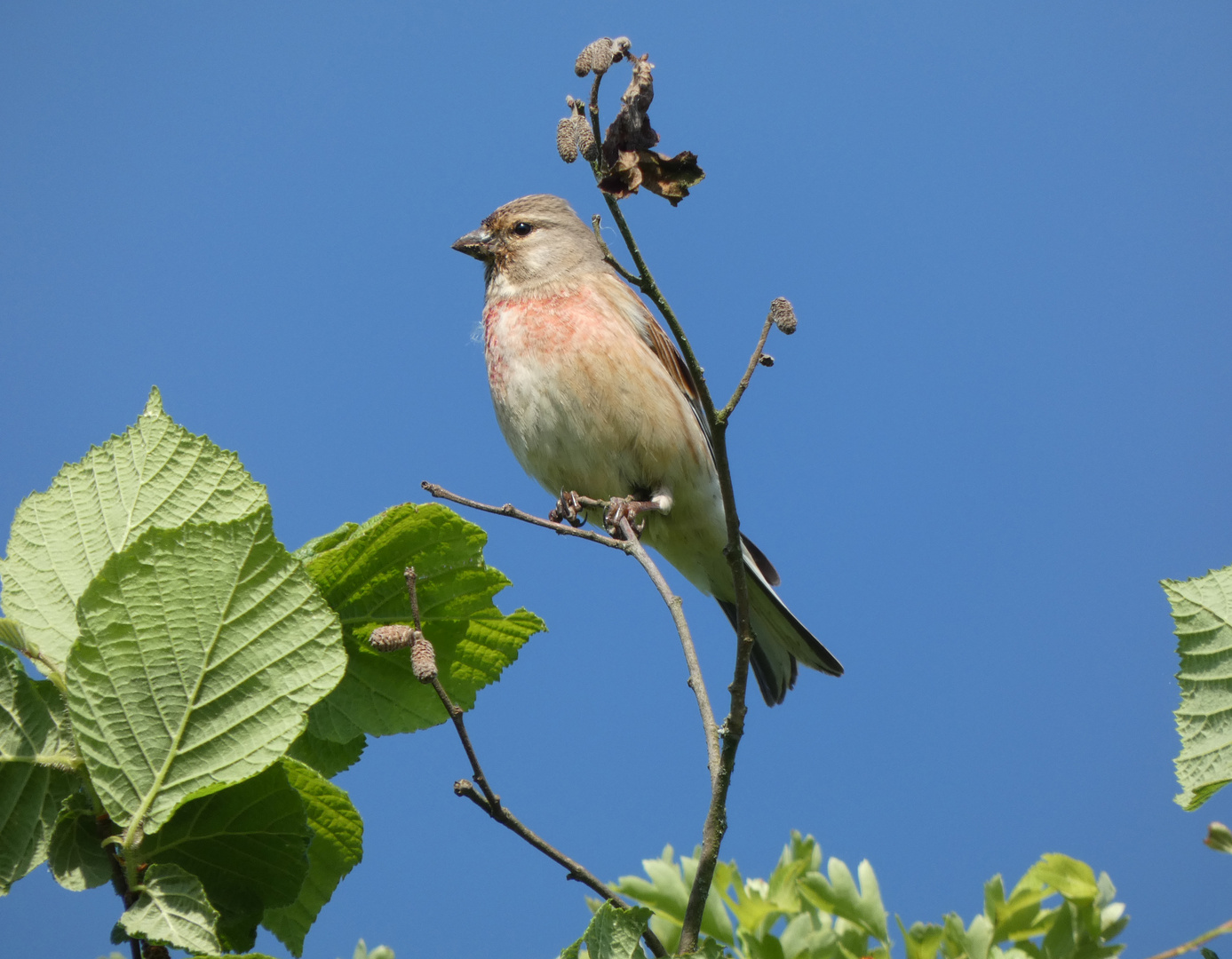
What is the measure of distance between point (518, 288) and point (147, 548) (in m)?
3.58

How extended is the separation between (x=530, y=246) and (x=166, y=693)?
12.8ft

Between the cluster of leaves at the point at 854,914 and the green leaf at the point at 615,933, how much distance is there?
81 centimetres

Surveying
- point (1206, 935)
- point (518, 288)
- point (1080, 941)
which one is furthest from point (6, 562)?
point (518, 288)

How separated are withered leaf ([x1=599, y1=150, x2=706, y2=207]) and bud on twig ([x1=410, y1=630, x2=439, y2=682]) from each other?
72cm

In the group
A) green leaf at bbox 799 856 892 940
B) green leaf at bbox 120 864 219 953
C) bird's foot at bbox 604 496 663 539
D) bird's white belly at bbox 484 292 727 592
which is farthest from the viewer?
bird's white belly at bbox 484 292 727 592

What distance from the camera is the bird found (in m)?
4.18

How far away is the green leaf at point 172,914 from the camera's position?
118 centimetres

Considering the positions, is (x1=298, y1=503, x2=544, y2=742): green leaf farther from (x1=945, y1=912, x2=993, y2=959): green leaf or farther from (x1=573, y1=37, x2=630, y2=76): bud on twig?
(x1=945, y1=912, x2=993, y2=959): green leaf

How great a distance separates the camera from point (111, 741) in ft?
4.07

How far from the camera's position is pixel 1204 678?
155cm

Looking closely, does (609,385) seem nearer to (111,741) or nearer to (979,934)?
(979,934)

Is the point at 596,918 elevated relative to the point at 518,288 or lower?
lower

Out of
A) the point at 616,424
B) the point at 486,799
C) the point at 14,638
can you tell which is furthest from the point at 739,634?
the point at 616,424

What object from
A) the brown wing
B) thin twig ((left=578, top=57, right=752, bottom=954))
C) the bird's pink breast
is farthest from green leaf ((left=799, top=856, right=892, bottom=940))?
the brown wing
